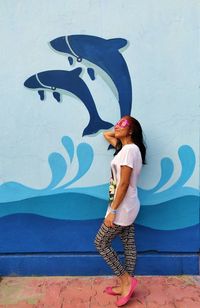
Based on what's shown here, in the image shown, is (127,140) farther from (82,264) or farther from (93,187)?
(82,264)

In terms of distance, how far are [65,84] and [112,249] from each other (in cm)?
155

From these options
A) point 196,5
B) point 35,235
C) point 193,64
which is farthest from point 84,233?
point 196,5

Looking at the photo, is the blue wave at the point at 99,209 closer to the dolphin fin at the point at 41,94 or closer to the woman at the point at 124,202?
the woman at the point at 124,202

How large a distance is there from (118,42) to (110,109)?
61 cm

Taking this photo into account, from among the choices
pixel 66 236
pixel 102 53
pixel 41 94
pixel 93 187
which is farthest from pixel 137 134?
pixel 66 236

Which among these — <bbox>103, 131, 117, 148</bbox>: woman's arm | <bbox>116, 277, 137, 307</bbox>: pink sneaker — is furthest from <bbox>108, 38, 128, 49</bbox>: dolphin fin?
<bbox>116, 277, 137, 307</bbox>: pink sneaker

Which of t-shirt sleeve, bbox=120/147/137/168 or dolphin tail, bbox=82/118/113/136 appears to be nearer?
t-shirt sleeve, bbox=120/147/137/168

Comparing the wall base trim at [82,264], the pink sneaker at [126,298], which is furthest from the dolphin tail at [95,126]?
the pink sneaker at [126,298]

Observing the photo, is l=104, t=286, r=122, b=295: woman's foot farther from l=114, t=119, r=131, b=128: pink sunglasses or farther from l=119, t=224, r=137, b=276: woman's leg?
l=114, t=119, r=131, b=128: pink sunglasses

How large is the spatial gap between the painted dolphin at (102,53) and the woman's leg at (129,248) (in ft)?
4.04

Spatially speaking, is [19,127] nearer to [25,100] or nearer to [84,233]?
[25,100]

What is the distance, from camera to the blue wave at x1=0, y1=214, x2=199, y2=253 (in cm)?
380

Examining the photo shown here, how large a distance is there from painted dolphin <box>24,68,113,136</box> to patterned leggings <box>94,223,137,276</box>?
0.96 meters

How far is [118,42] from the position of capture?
3.55 m
